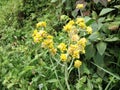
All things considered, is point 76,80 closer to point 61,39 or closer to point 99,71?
point 99,71

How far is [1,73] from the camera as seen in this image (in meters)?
2.62

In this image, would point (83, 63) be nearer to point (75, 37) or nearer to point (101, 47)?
point (101, 47)

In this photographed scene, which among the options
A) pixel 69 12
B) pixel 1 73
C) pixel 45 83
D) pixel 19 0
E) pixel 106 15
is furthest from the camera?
pixel 19 0

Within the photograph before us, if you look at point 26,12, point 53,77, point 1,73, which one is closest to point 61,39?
point 53,77

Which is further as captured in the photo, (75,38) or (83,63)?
(83,63)

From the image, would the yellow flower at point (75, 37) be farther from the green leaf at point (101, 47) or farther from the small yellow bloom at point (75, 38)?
the green leaf at point (101, 47)

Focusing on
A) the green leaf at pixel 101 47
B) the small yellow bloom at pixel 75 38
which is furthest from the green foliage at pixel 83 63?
the small yellow bloom at pixel 75 38

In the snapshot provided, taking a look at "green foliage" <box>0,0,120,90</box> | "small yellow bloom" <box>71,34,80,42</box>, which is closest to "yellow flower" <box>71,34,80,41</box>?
"small yellow bloom" <box>71,34,80,42</box>

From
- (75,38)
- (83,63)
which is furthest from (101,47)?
(75,38)

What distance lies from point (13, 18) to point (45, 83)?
1452 millimetres

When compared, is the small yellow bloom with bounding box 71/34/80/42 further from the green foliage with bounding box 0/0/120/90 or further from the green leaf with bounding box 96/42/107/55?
the green leaf with bounding box 96/42/107/55

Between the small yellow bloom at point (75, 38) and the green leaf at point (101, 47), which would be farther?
the green leaf at point (101, 47)

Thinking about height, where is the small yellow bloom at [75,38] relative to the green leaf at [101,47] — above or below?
above

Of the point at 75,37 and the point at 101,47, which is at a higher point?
the point at 75,37
